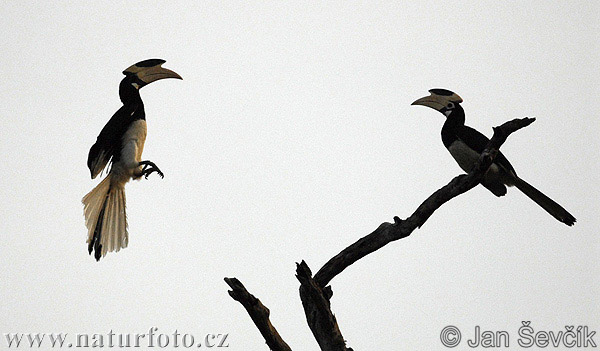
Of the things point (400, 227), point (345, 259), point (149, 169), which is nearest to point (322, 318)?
point (345, 259)

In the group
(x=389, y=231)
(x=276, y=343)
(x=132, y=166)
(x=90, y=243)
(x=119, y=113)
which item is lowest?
(x=276, y=343)

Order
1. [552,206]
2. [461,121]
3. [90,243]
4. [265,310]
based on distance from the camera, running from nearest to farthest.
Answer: [265,310]
[552,206]
[90,243]
[461,121]

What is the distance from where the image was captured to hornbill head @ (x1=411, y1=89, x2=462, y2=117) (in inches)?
216

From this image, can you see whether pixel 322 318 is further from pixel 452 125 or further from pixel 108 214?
pixel 452 125

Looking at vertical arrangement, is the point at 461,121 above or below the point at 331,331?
above

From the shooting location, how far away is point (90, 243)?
477cm

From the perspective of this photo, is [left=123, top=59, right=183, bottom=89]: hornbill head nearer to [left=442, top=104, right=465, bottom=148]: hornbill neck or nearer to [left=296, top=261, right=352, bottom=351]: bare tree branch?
[left=442, top=104, right=465, bottom=148]: hornbill neck

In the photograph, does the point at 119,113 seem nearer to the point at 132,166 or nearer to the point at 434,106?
the point at 132,166

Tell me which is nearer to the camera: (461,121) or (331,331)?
(331,331)

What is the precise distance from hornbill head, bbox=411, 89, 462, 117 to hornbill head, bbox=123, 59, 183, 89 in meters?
2.04

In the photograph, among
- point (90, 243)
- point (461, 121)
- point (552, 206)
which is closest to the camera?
point (552, 206)

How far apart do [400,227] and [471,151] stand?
150 cm

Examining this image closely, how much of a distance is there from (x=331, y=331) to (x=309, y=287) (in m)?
0.29

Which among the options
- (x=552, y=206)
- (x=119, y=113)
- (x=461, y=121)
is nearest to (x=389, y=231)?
(x=552, y=206)
